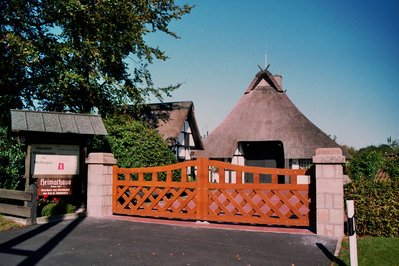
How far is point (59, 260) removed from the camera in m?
5.77

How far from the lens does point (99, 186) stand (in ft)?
32.8

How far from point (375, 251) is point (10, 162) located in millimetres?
9989

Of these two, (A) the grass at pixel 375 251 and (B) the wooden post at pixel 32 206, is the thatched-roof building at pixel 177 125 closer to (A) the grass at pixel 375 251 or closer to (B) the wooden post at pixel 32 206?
(B) the wooden post at pixel 32 206

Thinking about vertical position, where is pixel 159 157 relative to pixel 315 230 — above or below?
above

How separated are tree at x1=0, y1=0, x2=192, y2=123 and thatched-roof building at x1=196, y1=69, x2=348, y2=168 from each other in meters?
8.03

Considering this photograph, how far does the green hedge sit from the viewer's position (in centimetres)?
748

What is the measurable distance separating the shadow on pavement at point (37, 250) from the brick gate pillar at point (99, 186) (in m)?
1.39

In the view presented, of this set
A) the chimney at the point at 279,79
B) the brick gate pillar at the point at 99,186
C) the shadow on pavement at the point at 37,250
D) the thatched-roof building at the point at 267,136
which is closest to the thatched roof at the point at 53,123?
the brick gate pillar at the point at 99,186

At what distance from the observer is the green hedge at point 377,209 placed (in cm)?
748

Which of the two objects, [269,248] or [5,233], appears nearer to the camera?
[269,248]

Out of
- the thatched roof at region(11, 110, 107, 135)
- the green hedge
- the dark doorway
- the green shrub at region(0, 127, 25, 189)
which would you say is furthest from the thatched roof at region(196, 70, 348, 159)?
the green shrub at region(0, 127, 25, 189)

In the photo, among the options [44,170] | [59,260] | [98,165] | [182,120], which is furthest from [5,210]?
[182,120]

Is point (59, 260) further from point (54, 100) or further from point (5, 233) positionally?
point (54, 100)

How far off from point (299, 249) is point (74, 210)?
23.1 ft
